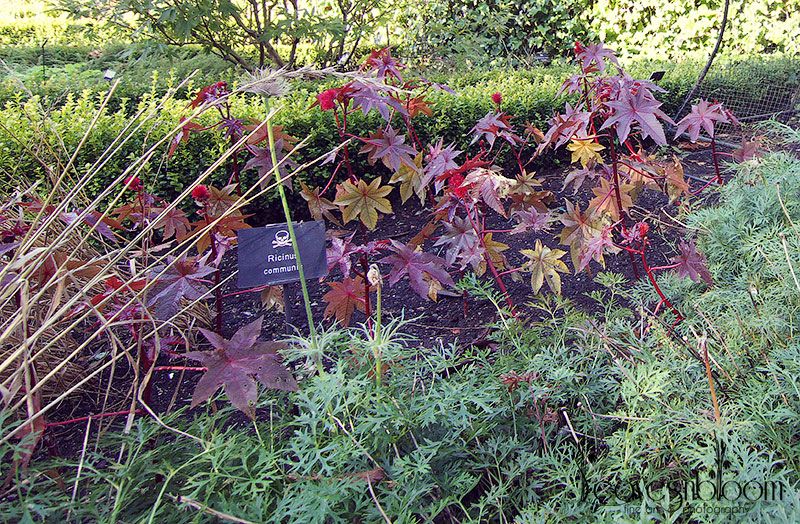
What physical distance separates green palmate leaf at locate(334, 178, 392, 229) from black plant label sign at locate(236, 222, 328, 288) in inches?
27.9

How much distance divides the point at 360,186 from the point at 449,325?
2.00 feet

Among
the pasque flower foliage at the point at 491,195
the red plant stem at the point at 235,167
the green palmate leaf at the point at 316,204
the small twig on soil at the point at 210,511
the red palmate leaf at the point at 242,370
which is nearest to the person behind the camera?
the small twig on soil at the point at 210,511

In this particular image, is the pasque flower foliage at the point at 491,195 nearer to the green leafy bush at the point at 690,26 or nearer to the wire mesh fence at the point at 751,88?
the wire mesh fence at the point at 751,88

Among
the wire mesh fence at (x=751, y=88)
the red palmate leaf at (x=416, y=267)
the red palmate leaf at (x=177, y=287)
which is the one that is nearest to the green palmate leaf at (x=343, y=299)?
the red palmate leaf at (x=416, y=267)

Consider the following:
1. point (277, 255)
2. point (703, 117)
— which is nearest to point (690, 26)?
point (703, 117)

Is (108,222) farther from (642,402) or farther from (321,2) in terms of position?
(321,2)

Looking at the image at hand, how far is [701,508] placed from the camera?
1039 millimetres

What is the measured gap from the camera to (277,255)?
5.35 feet

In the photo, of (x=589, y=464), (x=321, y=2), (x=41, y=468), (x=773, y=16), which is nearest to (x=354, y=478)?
(x=589, y=464)

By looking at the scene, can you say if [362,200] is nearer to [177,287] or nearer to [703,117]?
[177,287]

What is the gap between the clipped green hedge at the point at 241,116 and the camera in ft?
9.80

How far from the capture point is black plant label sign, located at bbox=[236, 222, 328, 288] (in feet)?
5.32

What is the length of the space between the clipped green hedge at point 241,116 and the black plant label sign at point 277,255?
40.6 inches

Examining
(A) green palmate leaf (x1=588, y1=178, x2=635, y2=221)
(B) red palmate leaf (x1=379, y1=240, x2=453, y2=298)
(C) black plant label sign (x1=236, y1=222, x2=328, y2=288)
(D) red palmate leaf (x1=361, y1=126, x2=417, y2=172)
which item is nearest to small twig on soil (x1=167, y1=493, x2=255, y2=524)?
(C) black plant label sign (x1=236, y1=222, x2=328, y2=288)
